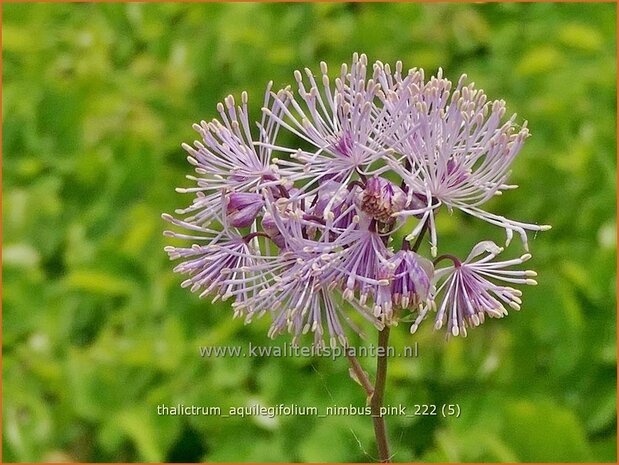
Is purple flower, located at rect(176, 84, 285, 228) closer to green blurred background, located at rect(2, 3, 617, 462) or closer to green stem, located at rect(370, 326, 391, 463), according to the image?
green stem, located at rect(370, 326, 391, 463)

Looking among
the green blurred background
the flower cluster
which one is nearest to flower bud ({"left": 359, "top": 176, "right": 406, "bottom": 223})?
the flower cluster

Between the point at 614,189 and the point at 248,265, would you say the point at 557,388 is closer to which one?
the point at 614,189

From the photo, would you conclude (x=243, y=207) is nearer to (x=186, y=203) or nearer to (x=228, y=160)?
(x=228, y=160)

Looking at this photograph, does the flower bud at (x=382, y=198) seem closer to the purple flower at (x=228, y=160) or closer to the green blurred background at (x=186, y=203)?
the purple flower at (x=228, y=160)

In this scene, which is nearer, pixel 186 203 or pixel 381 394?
pixel 381 394

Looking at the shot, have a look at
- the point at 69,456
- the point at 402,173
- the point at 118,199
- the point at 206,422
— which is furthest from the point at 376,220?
the point at 118,199

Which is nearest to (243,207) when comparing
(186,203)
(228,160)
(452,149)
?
(228,160)
